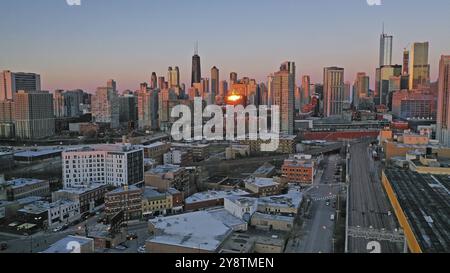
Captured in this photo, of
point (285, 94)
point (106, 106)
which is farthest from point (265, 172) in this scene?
point (106, 106)

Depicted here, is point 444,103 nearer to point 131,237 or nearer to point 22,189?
point 131,237

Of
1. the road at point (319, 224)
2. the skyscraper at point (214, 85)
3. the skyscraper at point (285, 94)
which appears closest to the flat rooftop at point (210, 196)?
the road at point (319, 224)

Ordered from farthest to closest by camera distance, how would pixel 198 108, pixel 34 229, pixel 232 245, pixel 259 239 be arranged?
pixel 198 108
pixel 34 229
pixel 259 239
pixel 232 245

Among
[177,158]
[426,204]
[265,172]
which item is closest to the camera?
[426,204]

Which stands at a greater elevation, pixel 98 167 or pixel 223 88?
pixel 223 88

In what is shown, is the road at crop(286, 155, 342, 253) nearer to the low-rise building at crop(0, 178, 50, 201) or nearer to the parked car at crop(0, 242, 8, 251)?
the parked car at crop(0, 242, 8, 251)

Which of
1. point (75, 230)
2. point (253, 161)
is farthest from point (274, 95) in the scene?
point (75, 230)
